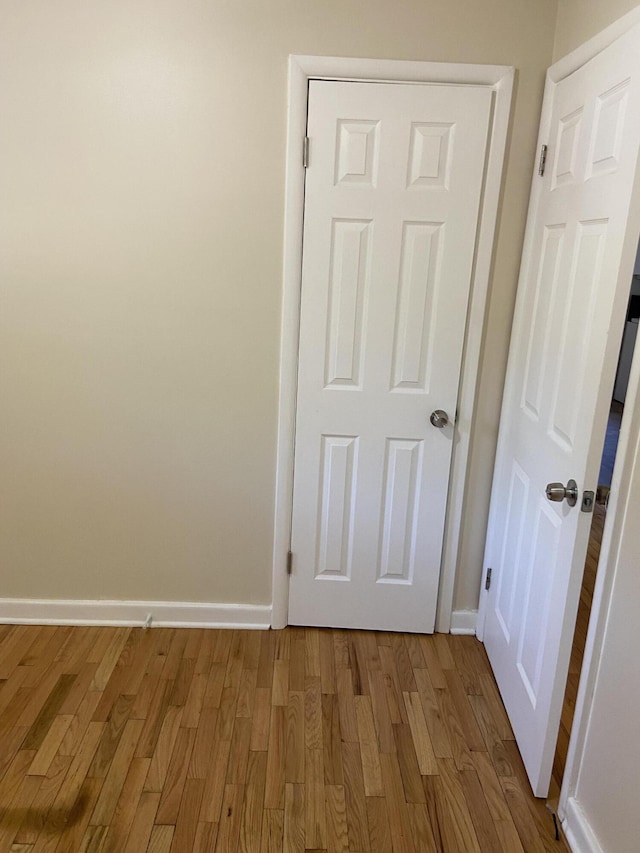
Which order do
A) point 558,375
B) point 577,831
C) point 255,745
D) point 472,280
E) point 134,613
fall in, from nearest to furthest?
point 577,831, point 558,375, point 255,745, point 472,280, point 134,613

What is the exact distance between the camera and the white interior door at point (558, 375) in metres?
1.59

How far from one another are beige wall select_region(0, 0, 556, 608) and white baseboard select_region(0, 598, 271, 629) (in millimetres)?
45

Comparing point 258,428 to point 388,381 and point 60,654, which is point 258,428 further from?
point 60,654

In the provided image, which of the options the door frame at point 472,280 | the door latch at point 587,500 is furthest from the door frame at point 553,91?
Answer: the door latch at point 587,500

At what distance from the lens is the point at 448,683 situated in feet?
7.77

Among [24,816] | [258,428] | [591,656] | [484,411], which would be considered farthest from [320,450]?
[24,816]

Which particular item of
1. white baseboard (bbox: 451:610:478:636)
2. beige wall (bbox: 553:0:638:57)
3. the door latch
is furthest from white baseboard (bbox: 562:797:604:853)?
beige wall (bbox: 553:0:638:57)

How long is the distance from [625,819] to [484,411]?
4.40 feet

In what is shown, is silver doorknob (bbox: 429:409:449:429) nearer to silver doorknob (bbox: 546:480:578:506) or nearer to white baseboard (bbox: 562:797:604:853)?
silver doorknob (bbox: 546:480:578:506)

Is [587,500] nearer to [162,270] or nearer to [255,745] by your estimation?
[255,745]

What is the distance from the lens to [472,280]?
2.32m

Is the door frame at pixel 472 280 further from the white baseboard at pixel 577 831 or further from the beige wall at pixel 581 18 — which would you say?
the white baseboard at pixel 577 831

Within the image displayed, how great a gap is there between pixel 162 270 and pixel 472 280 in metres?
1.07

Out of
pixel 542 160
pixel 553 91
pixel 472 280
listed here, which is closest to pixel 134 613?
pixel 472 280
